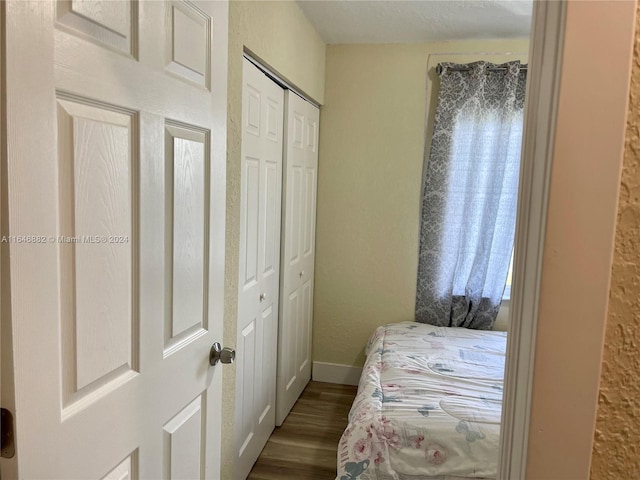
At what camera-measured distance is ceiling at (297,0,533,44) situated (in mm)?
2561

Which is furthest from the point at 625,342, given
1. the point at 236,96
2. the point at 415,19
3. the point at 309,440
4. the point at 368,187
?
the point at 368,187

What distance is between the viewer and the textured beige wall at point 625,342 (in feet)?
2.20

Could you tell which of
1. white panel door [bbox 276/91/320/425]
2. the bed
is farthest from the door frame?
white panel door [bbox 276/91/320/425]

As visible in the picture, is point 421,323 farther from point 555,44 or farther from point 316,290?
point 555,44

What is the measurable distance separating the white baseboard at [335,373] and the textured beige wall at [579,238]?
2828 millimetres

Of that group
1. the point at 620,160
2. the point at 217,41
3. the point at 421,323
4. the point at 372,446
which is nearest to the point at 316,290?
the point at 421,323

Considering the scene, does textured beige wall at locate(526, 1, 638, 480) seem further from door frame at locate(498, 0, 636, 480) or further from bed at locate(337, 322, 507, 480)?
bed at locate(337, 322, 507, 480)

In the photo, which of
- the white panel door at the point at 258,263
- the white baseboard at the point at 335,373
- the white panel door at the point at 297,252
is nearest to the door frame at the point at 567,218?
the white panel door at the point at 258,263

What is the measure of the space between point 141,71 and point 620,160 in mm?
850

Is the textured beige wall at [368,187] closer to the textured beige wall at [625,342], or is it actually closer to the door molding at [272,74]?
the door molding at [272,74]

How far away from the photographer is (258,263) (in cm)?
232

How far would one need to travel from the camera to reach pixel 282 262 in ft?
8.85

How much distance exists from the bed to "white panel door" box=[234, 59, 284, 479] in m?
0.54

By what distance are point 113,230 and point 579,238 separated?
2.57ft
